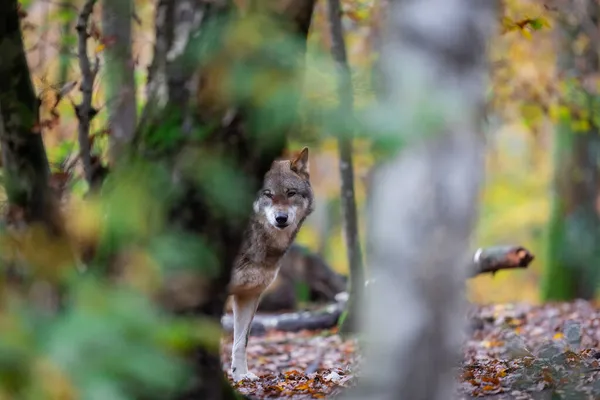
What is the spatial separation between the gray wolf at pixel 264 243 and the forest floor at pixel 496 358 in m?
0.58

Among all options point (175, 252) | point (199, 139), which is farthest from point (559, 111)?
point (175, 252)

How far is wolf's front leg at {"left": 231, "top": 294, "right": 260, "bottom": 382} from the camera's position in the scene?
7543mm

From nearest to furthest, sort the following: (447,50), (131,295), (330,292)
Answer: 1. (131,295)
2. (447,50)
3. (330,292)

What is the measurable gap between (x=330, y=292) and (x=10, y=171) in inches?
397

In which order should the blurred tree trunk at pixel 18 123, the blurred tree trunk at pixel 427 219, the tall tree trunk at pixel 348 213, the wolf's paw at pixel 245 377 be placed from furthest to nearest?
the tall tree trunk at pixel 348 213 → the wolf's paw at pixel 245 377 → the blurred tree trunk at pixel 18 123 → the blurred tree trunk at pixel 427 219

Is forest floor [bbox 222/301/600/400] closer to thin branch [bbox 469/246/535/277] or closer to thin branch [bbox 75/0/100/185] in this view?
thin branch [bbox 469/246/535/277]

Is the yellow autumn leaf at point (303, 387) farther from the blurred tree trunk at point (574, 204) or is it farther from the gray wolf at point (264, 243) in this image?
the blurred tree trunk at point (574, 204)

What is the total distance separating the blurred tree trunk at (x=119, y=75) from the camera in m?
7.41

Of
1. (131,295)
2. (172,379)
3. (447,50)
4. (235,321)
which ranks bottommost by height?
(235,321)

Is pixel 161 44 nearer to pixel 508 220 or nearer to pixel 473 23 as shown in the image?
pixel 473 23

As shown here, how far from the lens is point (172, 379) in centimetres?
219

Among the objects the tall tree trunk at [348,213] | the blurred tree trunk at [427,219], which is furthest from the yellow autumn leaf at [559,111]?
the blurred tree trunk at [427,219]

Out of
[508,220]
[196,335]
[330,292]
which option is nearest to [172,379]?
[196,335]

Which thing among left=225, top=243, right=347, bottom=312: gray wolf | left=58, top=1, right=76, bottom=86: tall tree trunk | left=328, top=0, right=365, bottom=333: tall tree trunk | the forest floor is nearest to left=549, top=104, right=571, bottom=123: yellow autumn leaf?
the forest floor
